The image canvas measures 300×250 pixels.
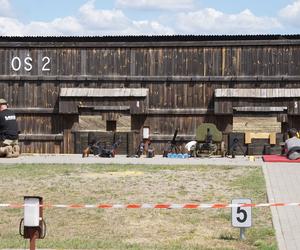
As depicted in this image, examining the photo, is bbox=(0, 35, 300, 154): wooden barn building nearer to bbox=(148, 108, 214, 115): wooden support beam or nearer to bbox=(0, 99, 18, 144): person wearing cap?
bbox=(148, 108, 214, 115): wooden support beam

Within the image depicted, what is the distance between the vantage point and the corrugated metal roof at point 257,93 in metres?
30.1

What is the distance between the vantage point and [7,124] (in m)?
26.4

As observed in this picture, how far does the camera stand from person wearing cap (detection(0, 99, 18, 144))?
1029 inches

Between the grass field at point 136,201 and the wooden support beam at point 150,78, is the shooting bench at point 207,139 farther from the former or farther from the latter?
the grass field at point 136,201

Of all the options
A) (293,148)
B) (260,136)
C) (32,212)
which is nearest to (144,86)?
(260,136)

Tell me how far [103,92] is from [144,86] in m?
1.80

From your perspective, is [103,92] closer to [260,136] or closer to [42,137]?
[42,137]

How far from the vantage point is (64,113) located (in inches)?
1230

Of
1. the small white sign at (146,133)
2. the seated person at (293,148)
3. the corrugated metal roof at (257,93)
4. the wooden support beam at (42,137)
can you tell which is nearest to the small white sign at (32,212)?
the seated person at (293,148)

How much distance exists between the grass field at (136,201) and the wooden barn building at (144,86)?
7551 mm

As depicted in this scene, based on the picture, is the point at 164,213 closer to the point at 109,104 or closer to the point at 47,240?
the point at 47,240

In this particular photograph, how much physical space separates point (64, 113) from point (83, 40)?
3298mm

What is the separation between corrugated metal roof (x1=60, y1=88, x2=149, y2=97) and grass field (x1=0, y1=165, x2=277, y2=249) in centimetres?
760

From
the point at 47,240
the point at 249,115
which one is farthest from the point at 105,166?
the point at 47,240
